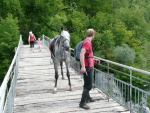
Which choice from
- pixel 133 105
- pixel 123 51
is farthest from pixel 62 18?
pixel 133 105

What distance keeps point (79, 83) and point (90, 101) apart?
2.61 meters

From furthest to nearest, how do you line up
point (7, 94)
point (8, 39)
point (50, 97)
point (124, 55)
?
point (124, 55) < point (8, 39) < point (50, 97) < point (7, 94)

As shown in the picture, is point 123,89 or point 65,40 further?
point 65,40

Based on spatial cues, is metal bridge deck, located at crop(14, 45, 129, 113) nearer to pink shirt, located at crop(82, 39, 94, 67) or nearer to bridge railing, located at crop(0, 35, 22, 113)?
bridge railing, located at crop(0, 35, 22, 113)

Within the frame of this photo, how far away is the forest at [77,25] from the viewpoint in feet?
143

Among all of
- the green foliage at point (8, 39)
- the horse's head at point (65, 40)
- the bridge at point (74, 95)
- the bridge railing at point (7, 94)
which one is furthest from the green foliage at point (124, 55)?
the bridge railing at point (7, 94)

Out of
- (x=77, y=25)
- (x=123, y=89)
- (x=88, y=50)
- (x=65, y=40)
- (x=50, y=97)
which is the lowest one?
(x=50, y=97)

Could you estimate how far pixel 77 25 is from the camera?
4838 cm

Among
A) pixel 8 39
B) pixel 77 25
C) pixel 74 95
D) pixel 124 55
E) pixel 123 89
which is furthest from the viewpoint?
pixel 77 25

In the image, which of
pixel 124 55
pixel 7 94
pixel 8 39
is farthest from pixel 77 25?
pixel 7 94

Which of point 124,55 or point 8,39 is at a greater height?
point 8,39

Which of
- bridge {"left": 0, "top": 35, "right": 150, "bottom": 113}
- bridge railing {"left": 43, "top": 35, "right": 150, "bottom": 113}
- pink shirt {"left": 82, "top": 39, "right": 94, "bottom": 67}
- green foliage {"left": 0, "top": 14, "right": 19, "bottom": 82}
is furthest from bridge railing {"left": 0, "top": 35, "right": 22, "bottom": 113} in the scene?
green foliage {"left": 0, "top": 14, "right": 19, "bottom": 82}

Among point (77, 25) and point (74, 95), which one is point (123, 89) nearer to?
point (74, 95)

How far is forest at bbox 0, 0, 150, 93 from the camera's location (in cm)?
4356
